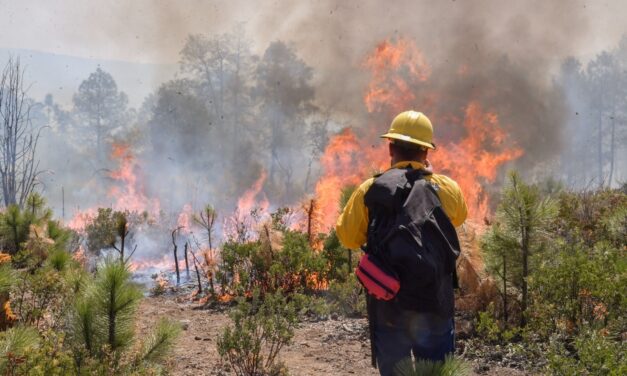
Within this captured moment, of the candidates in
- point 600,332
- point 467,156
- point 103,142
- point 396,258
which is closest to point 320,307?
point 600,332

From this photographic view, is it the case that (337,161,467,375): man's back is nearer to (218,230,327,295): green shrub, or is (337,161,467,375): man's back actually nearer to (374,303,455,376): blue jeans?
(374,303,455,376): blue jeans

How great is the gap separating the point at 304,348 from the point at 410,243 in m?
3.17

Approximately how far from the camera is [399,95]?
70.7 ft

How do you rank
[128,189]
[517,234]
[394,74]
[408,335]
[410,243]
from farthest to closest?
1. [128,189]
2. [394,74]
3. [517,234]
4. [408,335]
5. [410,243]

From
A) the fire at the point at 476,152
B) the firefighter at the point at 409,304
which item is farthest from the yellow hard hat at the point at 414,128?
the fire at the point at 476,152

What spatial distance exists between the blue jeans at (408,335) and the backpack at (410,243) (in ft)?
0.26

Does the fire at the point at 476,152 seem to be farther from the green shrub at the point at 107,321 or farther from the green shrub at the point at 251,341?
the green shrub at the point at 107,321

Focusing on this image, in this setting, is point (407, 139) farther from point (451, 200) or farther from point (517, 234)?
point (517, 234)

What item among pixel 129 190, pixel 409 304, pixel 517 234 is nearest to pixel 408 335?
pixel 409 304

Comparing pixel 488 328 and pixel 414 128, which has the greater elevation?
pixel 414 128

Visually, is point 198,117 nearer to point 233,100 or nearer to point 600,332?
point 233,100

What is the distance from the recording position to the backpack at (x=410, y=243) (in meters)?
2.70

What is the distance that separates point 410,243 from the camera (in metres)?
2.68

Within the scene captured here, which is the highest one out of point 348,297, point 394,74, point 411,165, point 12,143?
point 394,74
